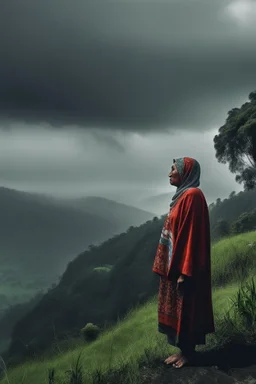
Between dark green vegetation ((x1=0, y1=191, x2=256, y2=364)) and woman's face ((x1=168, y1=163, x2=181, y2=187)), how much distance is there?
17084mm

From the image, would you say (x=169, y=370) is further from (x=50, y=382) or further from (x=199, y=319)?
(x=50, y=382)

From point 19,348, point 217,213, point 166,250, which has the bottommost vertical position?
point 19,348

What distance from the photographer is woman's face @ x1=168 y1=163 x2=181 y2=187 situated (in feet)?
19.8

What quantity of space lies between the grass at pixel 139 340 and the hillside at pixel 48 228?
259 ft

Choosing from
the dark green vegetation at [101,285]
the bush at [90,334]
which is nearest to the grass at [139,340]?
the bush at [90,334]

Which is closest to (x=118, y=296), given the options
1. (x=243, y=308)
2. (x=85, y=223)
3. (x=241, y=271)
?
(x=241, y=271)

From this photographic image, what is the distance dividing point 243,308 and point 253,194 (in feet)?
120

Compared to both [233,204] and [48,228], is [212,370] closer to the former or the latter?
[233,204]

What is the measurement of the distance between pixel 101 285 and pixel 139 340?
2438 centimetres

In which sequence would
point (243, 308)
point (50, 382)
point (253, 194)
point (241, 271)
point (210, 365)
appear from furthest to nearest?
1. point (253, 194)
2. point (241, 271)
3. point (243, 308)
4. point (210, 365)
5. point (50, 382)

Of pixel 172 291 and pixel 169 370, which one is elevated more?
pixel 172 291

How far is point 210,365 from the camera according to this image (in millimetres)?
6121

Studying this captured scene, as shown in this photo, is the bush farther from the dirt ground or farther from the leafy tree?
the dirt ground

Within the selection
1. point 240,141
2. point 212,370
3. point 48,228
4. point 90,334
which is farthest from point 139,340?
point 48,228
